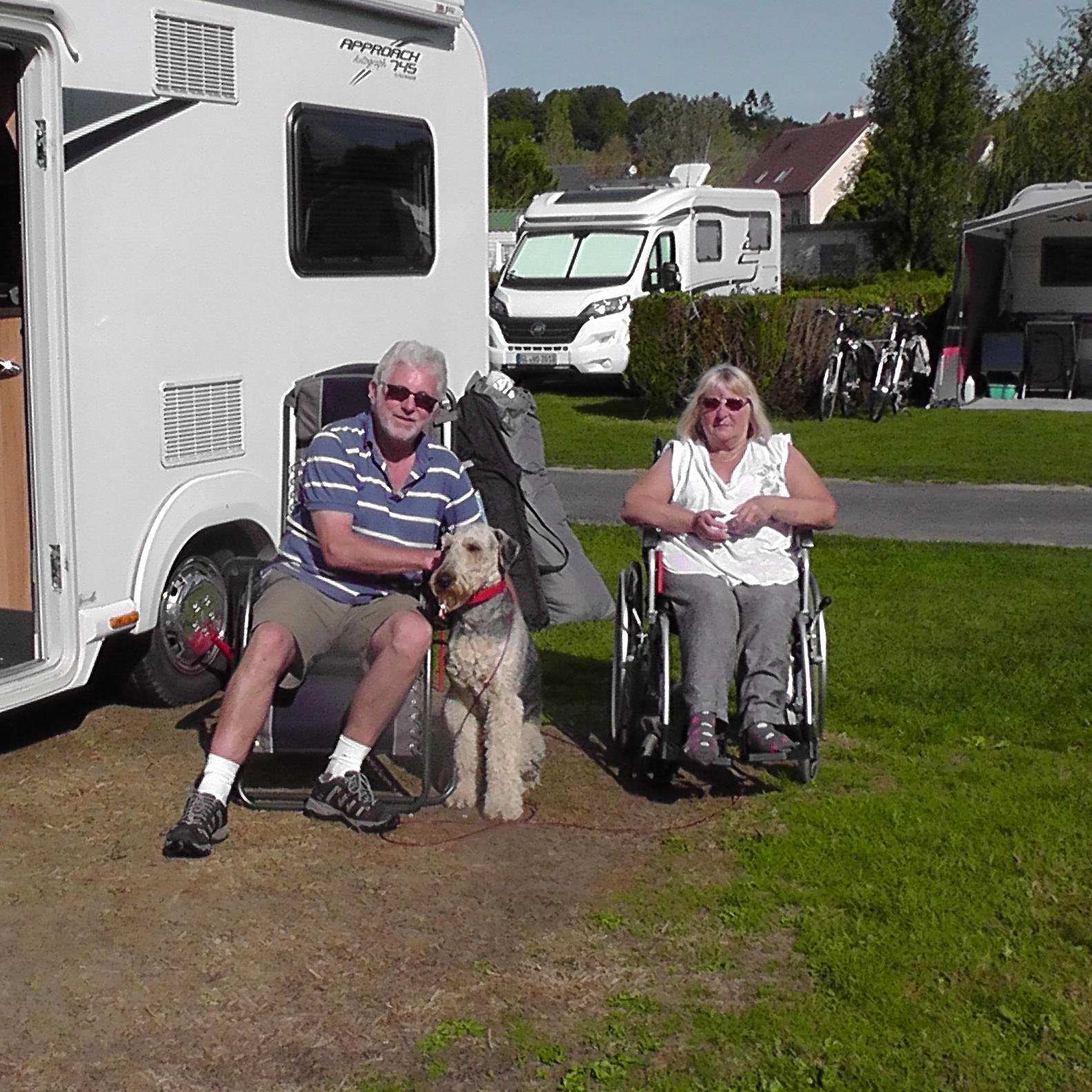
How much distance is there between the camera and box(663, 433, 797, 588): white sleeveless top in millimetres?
5090

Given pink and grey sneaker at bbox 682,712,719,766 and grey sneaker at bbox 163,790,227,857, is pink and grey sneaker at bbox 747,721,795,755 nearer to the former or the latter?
pink and grey sneaker at bbox 682,712,719,766

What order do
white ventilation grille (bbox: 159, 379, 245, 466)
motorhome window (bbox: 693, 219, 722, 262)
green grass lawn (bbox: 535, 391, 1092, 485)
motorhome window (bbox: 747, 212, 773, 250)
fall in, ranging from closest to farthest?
white ventilation grille (bbox: 159, 379, 245, 466)
green grass lawn (bbox: 535, 391, 1092, 485)
motorhome window (bbox: 693, 219, 722, 262)
motorhome window (bbox: 747, 212, 773, 250)

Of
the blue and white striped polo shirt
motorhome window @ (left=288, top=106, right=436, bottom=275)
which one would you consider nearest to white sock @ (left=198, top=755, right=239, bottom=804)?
the blue and white striped polo shirt

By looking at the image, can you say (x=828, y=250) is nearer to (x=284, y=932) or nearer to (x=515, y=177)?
(x=515, y=177)

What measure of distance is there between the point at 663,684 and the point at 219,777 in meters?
1.32

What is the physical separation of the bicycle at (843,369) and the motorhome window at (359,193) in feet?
28.0

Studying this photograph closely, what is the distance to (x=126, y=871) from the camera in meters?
4.34

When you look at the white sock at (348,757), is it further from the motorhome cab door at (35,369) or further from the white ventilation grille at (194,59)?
the white ventilation grille at (194,59)

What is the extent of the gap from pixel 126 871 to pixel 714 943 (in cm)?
160

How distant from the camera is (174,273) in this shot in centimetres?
542

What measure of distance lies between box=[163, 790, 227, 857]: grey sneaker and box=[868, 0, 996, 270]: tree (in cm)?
2703

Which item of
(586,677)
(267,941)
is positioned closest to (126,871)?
(267,941)

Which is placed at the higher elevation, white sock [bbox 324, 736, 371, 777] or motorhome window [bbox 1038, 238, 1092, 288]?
motorhome window [bbox 1038, 238, 1092, 288]

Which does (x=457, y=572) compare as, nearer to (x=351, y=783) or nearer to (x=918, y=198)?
(x=351, y=783)
